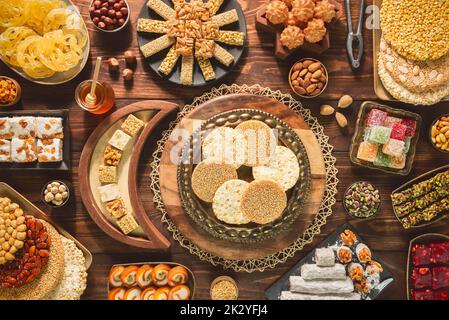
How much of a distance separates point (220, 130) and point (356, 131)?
1078 millimetres

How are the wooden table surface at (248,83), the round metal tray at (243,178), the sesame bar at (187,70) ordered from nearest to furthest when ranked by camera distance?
1. the round metal tray at (243,178)
2. the sesame bar at (187,70)
3. the wooden table surface at (248,83)

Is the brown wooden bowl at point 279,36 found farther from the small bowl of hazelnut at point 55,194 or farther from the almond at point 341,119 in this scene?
the small bowl of hazelnut at point 55,194

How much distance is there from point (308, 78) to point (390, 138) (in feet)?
2.51

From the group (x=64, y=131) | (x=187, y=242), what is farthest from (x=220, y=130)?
(x=64, y=131)

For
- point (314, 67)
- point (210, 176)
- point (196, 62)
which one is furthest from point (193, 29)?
point (210, 176)

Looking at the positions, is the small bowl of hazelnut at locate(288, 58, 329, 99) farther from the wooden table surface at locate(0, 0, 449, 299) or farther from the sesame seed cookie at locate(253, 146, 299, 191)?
the sesame seed cookie at locate(253, 146, 299, 191)

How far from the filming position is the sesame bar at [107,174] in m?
3.57

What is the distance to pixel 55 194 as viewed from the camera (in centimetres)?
Result: 354

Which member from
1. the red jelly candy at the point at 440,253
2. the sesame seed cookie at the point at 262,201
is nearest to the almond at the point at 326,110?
the sesame seed cookie at the point at 262,201

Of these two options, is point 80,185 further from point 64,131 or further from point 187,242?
point 187,242

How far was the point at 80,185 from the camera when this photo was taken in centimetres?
356

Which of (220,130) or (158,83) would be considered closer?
(220,130)

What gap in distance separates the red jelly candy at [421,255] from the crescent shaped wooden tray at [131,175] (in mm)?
1917

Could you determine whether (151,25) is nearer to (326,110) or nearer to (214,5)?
(214,5)
